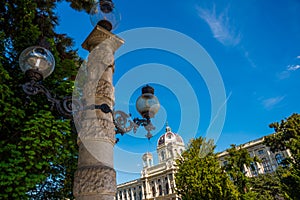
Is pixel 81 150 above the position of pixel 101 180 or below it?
above

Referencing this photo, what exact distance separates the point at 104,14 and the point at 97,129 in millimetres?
1559

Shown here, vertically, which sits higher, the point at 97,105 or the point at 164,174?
the point at 164,174

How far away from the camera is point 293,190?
1173cm

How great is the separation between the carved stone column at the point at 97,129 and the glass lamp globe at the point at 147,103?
55 cm

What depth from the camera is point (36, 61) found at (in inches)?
101

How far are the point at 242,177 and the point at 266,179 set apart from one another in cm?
1566

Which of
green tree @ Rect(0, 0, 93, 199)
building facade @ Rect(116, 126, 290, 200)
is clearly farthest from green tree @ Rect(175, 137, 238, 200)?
building facade @ Rect(116, 126, 290, 200)

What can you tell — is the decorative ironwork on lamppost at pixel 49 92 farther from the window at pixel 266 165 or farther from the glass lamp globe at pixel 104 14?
the window at pixel 266 165

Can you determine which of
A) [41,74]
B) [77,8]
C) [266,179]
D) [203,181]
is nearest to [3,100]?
[41,74]

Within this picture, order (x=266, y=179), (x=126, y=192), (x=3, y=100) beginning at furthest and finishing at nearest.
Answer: (x=126, y=192) → (x=266, y=179) → (x=3, y=100)

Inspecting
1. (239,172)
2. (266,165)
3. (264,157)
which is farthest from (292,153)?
(266,165)

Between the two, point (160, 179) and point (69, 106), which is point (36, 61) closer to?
point (69, 106)

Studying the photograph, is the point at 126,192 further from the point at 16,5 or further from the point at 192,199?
the point at 16,5

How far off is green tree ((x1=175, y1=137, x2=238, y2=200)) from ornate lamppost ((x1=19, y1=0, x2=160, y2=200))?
8.18 m
